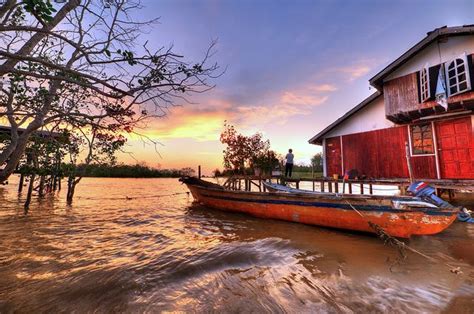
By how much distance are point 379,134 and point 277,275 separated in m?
11.5

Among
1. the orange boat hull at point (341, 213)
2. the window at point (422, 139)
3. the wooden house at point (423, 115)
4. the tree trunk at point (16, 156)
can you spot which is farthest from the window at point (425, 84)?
the tree trunk at point (16, 156)

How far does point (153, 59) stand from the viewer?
330 cm

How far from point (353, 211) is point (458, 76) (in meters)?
7.71

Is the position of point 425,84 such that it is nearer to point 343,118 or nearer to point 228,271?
point 343,118

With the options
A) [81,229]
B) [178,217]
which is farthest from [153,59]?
[178,217]

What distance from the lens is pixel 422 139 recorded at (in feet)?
38.5

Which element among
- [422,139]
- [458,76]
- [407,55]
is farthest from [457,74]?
[422,139]

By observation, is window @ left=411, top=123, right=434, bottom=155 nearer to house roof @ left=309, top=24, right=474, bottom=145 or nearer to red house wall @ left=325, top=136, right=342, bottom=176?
house roof @ left=309, top=24, right=474, bottom=145

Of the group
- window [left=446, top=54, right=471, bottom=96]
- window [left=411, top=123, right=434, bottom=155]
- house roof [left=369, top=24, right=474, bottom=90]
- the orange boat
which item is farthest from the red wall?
the orange boat

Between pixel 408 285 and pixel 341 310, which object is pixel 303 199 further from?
pixel 341 310

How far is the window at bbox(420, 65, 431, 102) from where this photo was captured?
10.4 m

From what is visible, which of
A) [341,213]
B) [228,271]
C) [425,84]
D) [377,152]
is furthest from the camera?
[377,152]

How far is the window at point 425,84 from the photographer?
34.2ft

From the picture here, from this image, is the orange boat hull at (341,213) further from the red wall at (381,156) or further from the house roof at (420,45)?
the house roof at (420,45)
